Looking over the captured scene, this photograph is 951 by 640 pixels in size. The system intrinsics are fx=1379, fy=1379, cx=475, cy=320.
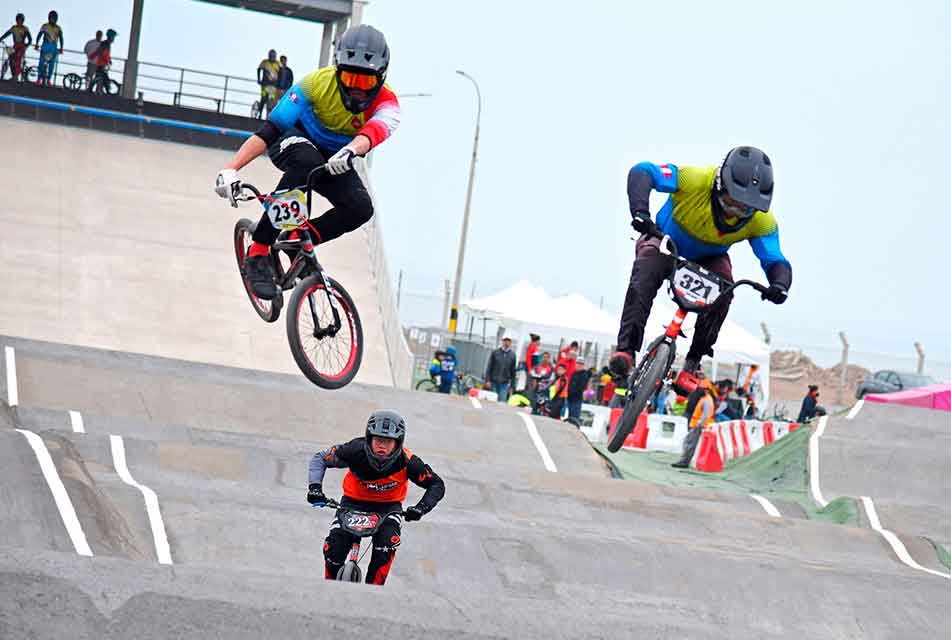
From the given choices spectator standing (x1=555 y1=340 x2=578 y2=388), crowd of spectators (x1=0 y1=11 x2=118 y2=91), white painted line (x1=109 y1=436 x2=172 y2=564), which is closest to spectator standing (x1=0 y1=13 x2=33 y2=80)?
crowd of spectators (x1=0 y1=11 x2=118 y2=91)

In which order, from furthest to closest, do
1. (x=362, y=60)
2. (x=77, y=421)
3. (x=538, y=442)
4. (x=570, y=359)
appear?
(x=570, y=359)
(x=538, y=442)
(x=77, y=421)
(x=362, y=60)

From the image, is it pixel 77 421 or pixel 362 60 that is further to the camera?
pixel 77 421

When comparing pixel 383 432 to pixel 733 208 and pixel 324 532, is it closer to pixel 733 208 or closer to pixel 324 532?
pixel 733 208

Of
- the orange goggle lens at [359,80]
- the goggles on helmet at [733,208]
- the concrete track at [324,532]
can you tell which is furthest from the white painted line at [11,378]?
the goggles on helmet at [733,208]

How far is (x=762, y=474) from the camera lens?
2106 cm

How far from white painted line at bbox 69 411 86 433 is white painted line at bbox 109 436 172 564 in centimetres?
80

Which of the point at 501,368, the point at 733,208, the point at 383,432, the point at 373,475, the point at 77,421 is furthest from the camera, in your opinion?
the point at 501,368

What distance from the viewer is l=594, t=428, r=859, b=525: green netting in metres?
19.4

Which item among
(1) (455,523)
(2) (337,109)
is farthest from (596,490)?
(2) (337,109)

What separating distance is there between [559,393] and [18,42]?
58.6ft

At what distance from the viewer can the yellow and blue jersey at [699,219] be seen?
27.7 feet

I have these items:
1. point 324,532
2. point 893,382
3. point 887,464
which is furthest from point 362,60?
point 893,382

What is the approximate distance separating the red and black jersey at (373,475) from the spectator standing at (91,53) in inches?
938

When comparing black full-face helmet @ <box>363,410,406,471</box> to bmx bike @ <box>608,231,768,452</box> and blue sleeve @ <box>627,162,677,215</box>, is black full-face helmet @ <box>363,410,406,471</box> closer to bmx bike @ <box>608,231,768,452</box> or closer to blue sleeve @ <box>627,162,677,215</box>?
bmx bike @ <box>608,231,768,452</box>
